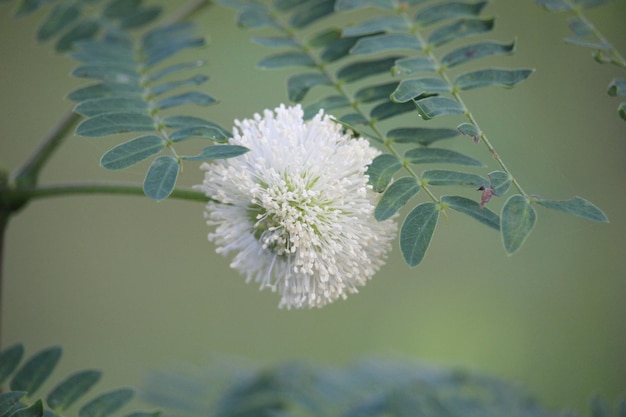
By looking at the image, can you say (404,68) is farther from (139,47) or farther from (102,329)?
(102,329)

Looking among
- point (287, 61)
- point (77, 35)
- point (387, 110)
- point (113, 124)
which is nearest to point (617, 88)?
point (387, 110)

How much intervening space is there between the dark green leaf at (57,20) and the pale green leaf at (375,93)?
50cm

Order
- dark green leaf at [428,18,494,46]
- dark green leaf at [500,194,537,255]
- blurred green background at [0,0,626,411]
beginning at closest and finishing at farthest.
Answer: dark green leaf at [500,194,537,255] → dark green leaf at [428,18,494,46] → blurred green background at [0,0,626,411]

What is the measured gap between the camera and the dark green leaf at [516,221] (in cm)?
57

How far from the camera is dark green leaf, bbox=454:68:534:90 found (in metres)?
0.69

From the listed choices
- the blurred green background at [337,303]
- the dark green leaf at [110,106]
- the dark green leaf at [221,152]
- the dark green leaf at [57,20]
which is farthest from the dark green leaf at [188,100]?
the blurred green background at [337,303]

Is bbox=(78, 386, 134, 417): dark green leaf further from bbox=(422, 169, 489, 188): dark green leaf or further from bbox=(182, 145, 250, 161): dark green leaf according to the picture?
bbox=(422, 169, 489, 188): dark green leaf

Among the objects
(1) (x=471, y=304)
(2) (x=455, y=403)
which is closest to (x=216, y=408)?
(2) (x=455, y=403)

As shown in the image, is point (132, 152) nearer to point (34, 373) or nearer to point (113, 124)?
point (113, 124)

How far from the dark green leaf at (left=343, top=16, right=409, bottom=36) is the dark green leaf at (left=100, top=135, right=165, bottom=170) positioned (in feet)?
0.79

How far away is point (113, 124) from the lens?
0.68m

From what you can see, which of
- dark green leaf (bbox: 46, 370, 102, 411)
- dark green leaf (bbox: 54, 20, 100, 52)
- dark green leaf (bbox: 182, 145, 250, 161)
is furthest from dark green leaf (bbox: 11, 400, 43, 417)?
dark green leaf (bbox: 54, 20, 100, 52)

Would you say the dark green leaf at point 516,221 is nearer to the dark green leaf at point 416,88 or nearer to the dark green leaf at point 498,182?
the dark green leaf at point 498,182

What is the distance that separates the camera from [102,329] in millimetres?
2600
